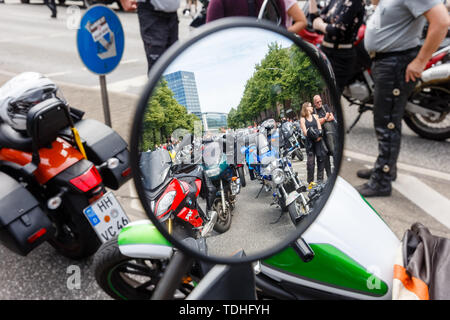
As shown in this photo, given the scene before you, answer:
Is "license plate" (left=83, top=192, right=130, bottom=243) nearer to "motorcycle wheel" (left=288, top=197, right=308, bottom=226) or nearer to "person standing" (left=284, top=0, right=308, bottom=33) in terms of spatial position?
"person standing" (left=284, top=0, right=308, bottom=33)

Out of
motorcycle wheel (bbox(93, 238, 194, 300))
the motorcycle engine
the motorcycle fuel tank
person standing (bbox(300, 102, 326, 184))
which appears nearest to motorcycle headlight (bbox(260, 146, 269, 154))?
person standing (bbox(300, 102, 326, 184))

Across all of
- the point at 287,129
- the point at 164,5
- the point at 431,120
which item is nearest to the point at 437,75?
the point at 431,120

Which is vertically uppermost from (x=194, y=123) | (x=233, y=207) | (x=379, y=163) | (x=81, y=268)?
(x=194, y=123)

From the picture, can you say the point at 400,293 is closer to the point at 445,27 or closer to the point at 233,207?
the point at 233,207

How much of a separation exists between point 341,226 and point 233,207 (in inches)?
39.4

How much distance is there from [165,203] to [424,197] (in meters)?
2.91

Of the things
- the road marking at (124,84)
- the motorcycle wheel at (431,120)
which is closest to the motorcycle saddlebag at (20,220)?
the motorcycle wheel at (431,120)

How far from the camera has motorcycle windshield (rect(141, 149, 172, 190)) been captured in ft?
1.95

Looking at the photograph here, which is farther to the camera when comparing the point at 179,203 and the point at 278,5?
the point at 278,5

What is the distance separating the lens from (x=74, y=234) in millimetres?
2242

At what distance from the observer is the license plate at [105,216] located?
2.11m

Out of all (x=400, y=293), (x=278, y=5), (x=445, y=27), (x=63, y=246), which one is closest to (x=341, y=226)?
(x=400, y=293)

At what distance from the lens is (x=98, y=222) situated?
2.12 m

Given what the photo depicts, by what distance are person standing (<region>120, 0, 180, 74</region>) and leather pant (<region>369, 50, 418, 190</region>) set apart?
1.66 meters
